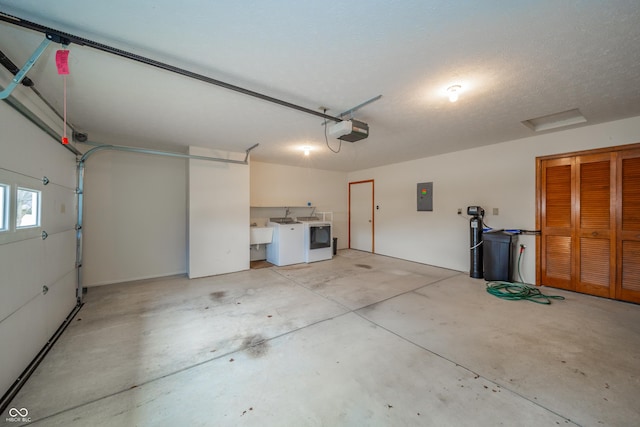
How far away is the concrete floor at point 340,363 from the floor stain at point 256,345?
0.05 feet

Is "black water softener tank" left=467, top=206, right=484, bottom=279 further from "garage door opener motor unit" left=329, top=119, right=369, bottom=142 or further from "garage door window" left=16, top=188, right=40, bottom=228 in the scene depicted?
"garage door window" left=16, top=188, right=40, bottom=228

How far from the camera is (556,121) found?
11.1ft

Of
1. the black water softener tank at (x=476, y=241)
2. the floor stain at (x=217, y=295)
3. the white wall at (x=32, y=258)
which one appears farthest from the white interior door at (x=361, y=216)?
the white wall at (x=32, y=258)

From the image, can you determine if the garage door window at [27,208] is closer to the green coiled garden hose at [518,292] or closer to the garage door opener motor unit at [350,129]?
the garage door opener motor unit at [350,129]

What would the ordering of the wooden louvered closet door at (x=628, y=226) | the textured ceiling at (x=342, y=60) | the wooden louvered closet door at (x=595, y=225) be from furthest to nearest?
the wooden louvered closet door at (x=595, y=225), the wooden louvered closet door at (x=628, y=226), the textured ceiling at (x=342, y=60)

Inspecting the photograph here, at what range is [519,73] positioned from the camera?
205 cm

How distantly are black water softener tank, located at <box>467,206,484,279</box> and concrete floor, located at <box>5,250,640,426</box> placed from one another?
1.03m

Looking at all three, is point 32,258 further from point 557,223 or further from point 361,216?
point 557,223

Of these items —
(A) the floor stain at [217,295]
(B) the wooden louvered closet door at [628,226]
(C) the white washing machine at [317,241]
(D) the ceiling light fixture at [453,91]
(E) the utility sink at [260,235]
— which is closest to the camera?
(D) the ceiling light fixture at [453,91]

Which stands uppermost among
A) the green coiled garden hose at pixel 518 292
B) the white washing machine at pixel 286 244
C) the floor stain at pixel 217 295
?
the white washing machine at pixel 286 244

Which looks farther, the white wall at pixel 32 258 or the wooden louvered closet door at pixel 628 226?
the wooden louvered closet door at pixel 628 226

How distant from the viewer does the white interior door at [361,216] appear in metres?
6.79

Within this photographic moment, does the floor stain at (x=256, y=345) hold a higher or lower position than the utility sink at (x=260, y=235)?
lower

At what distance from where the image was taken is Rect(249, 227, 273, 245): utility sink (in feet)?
17.2
